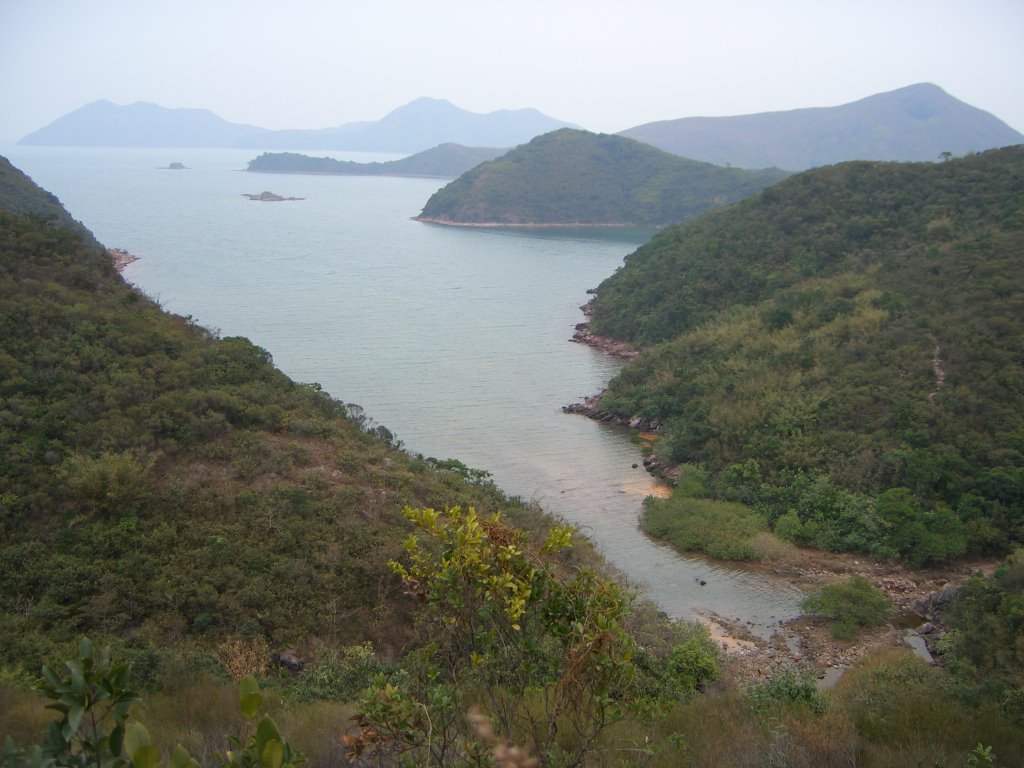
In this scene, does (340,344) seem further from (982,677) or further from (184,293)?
(982,677)

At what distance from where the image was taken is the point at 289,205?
280 ft

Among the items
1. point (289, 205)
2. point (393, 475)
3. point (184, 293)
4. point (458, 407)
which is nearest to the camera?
point (393, 475)

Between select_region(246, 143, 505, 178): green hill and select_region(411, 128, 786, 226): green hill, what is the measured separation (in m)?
56.4

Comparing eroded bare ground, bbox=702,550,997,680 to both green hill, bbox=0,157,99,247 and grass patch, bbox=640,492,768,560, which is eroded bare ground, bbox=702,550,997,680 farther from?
green hill, bbox=0,157,99,247

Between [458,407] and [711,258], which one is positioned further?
[711,258]

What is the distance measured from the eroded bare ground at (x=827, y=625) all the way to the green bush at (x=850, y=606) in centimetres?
15

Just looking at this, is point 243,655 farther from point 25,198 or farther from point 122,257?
point 122,257

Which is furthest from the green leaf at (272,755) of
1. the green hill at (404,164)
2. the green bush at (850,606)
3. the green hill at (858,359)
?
the green hill at (404,164)

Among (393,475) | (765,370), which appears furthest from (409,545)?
(765,370)

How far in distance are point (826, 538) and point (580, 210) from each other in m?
65.1

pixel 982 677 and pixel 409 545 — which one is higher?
pixel 409 545

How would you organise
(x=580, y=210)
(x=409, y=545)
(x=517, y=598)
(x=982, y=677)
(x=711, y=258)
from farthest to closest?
(x=580, y=210), (x=711, y=258), (x=982, y=677), (x=409, y=545), (x=517, y=598)

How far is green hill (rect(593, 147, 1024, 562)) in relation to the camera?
55.6 ft

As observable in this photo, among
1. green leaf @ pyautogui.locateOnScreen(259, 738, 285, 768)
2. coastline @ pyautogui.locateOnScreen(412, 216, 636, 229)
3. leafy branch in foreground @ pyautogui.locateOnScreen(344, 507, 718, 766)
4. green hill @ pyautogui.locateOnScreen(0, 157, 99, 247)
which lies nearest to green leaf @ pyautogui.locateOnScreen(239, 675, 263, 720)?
green leaf @ pyautogui.locateOnScreen(259, 738, 285, 768)
